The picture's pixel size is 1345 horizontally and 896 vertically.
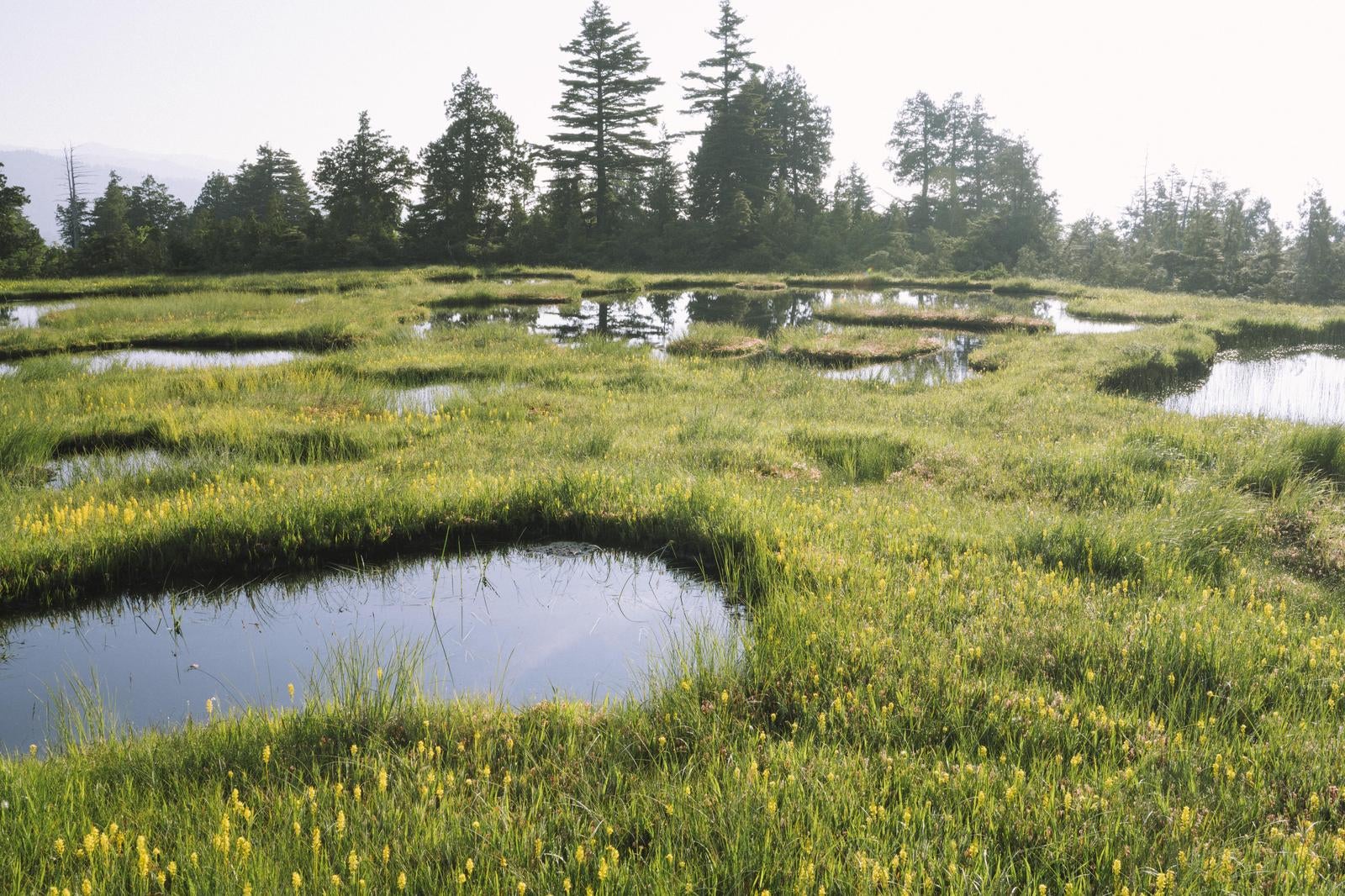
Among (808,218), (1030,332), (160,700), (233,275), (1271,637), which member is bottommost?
(160,700)

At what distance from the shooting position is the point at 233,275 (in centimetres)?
3772

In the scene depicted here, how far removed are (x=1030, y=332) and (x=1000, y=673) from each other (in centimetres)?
2337

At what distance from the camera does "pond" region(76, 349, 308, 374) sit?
653 inches

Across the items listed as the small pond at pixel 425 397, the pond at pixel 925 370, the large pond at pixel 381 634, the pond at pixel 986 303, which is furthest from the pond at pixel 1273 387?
the small pond at pixel 425 397

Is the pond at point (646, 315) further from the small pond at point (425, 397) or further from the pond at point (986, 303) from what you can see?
the small pond at point (425, 397)

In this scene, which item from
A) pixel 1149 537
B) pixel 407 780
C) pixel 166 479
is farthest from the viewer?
pixel 166 479

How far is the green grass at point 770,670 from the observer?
3248 mm

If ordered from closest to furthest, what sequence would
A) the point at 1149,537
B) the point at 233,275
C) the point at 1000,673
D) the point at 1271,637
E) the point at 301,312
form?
the point at 1000,673 → the point at 1271,637 → the point at 1149,537 → the point at 301,312 → the point at 233,275

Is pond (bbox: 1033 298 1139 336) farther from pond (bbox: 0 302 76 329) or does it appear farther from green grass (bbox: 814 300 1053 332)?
pond (bbox: 0 302 76 329)

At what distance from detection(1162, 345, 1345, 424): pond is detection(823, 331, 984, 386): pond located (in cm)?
413

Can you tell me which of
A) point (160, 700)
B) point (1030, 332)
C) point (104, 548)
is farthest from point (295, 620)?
point (1030, 332)

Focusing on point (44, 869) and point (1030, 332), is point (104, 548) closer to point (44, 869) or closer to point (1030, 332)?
point (44, 869)

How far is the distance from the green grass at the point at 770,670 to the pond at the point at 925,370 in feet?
14.6

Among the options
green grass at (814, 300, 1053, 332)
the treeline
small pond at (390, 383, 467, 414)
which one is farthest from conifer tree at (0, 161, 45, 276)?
green grass at (814, 300, 1053, 332)
